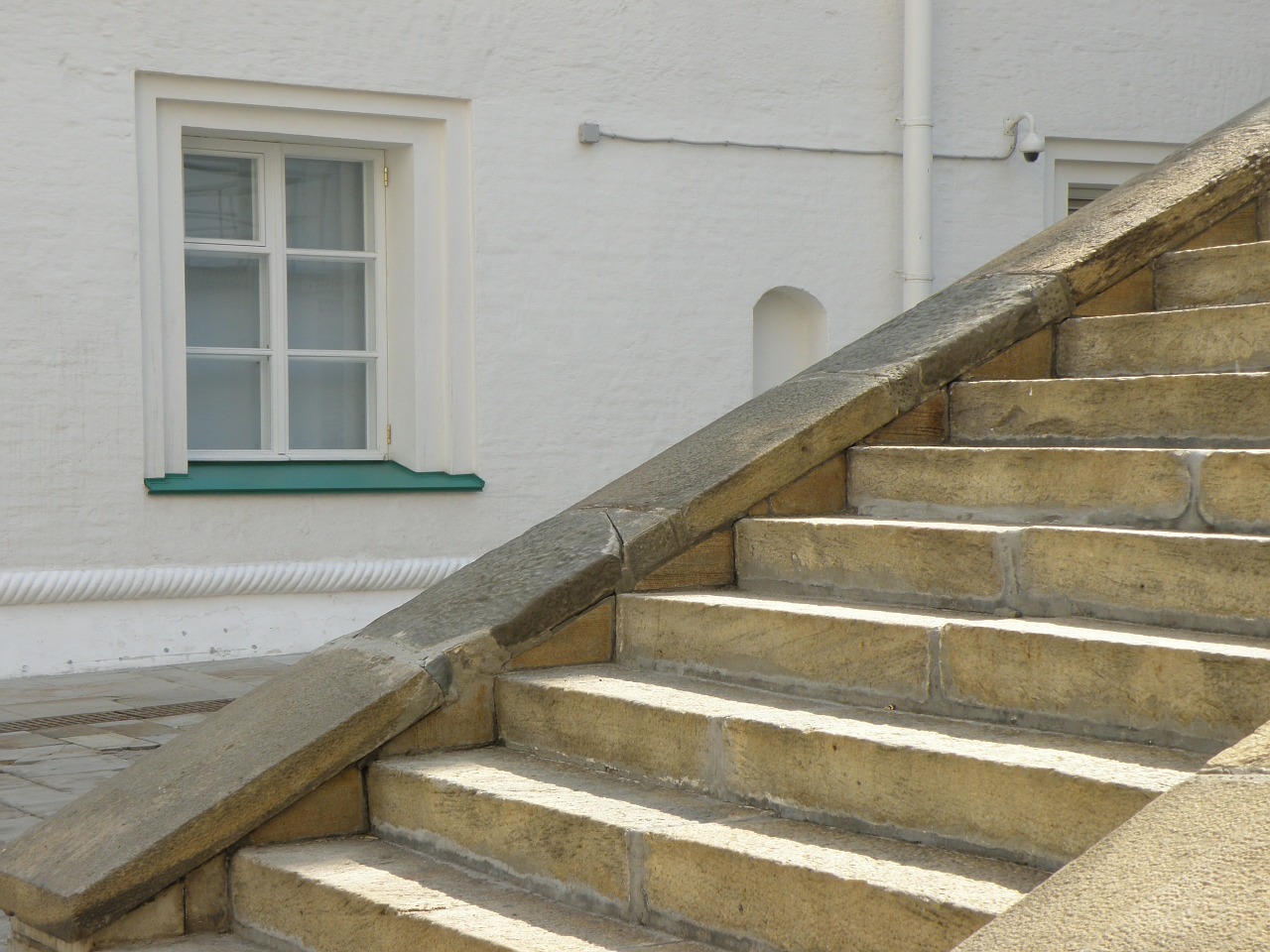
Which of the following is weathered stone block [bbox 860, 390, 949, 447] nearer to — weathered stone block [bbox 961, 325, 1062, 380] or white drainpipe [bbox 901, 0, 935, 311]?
weathered stone block [bbox 961, 325, 1062, 380]

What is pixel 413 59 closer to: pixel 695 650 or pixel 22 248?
pixel 22 248

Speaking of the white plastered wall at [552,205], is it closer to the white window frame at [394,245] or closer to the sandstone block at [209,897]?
the white window frame at [394,245]

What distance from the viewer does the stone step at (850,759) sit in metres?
2.48

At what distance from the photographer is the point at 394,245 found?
7.63 meters

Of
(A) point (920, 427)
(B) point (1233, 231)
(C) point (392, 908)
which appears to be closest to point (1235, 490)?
(A) point (920, 427)

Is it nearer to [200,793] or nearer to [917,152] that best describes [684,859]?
[200,793]

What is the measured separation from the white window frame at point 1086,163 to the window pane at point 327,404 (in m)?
4.01

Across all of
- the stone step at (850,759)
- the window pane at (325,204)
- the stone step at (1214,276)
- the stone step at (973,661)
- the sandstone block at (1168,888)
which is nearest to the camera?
the sandstone block at (1168,888)

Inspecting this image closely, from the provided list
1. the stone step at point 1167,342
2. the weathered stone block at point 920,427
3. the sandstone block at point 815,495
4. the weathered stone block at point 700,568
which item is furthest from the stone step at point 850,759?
the stone step at point 1167,342

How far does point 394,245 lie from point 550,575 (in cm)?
420

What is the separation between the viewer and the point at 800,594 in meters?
3.75

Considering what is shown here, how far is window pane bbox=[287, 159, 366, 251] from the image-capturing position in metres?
7.50

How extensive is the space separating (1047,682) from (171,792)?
184cm

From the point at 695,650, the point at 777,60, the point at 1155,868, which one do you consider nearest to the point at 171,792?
the point at 695,650
